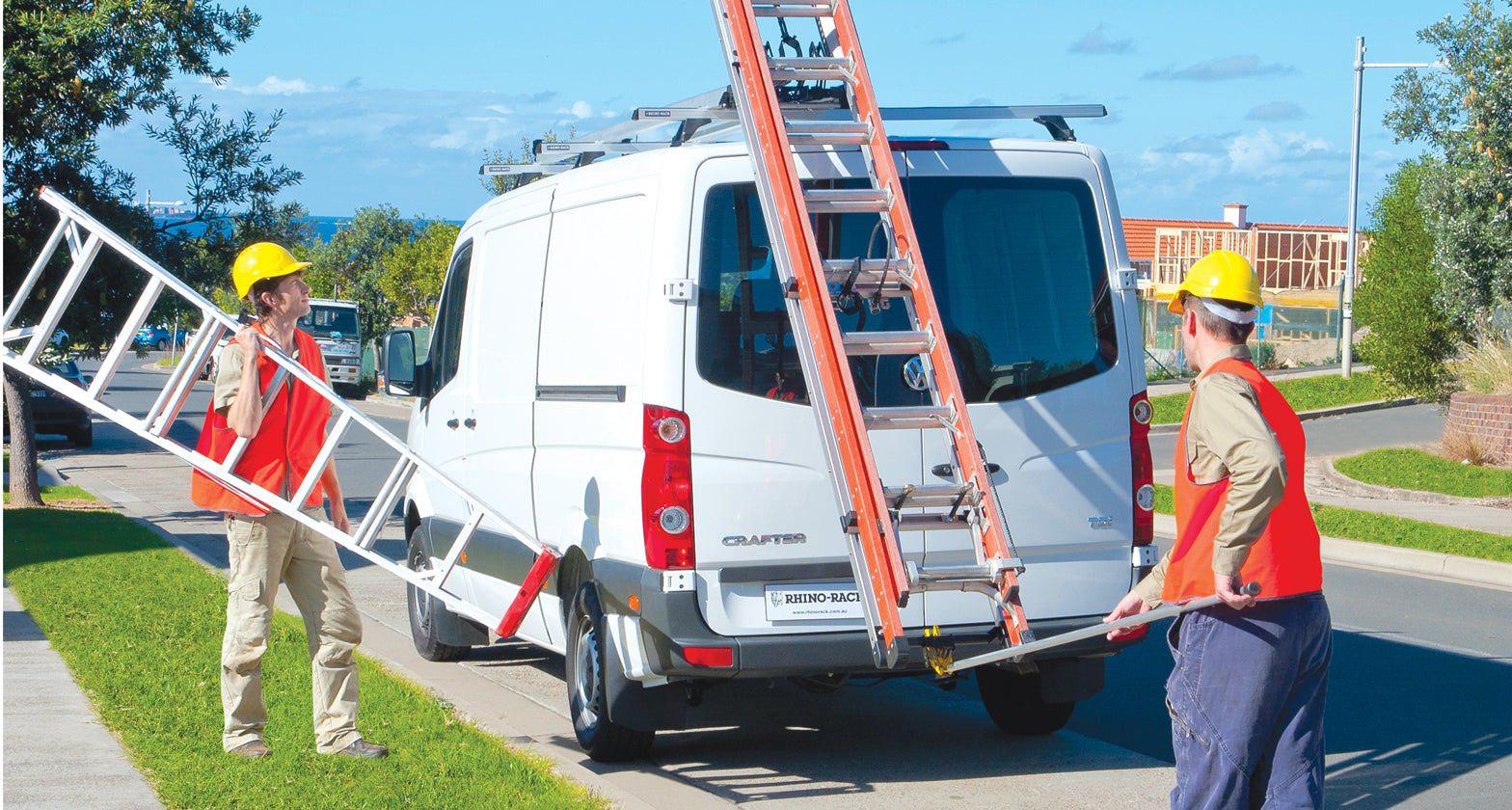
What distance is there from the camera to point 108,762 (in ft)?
19.9

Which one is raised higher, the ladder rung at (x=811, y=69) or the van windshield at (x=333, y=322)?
the ladder rung at (x=811, y=69)

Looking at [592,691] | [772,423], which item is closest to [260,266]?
[772,423]

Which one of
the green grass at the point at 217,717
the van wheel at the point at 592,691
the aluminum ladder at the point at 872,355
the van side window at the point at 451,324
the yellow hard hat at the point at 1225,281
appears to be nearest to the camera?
the yellow hard hat at the point at 1225,281

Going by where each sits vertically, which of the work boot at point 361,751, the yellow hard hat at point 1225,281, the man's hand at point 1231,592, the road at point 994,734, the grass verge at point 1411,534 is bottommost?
the grass verge at point 1411,534

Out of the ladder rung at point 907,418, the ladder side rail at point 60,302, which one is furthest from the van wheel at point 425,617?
the ladder rung at point 907,418

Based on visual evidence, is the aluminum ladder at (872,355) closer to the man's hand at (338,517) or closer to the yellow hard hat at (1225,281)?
the yellow hard hat at (1225,281)

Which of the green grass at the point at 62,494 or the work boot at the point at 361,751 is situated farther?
the green grass at the point at 62,494

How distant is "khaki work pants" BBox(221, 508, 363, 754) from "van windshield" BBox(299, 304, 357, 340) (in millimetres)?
39882

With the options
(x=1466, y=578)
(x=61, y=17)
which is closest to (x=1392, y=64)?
(x=1466, y=578)

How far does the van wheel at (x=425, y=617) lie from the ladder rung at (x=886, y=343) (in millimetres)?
3848

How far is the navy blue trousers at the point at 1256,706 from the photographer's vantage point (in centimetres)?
416

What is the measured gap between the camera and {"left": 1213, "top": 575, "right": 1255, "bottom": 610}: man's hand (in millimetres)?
4062

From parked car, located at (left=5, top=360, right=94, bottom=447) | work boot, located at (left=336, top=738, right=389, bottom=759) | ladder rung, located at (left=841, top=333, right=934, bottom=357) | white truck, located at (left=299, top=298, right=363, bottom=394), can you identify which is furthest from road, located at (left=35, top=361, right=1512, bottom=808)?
white truck, located at (left=299, top=298, right=363, bottom=394)

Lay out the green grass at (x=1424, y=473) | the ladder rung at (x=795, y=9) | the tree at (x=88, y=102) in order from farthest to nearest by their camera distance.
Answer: the green grass at (x=1424, y=473) → the tree at (x=88, y=102) → the ladder rung at (x=795, y=9)
